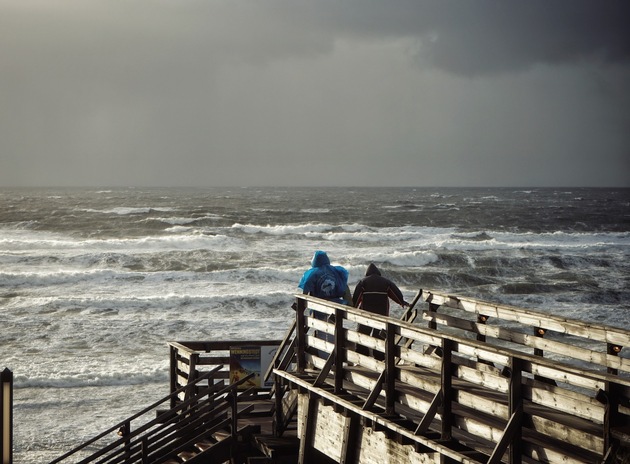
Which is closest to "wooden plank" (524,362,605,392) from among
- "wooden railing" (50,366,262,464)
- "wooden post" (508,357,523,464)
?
"wooden post" (508,357,523,464)

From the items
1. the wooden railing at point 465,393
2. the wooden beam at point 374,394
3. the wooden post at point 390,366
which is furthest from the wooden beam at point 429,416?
the wooden beam at point 374,394

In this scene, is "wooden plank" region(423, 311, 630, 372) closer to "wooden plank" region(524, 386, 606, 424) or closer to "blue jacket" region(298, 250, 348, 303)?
"wooden plank" region(524, 386, 606, 424)

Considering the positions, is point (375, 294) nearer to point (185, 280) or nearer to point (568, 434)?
point (568, 434)

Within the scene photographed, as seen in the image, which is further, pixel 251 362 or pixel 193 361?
pixel 251 362

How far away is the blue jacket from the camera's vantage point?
9.93m

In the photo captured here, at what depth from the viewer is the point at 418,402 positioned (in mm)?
7234

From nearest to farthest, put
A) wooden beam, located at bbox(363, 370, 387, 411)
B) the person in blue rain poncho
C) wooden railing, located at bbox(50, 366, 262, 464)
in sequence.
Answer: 1. wooden beam, located at bbox(363, 370, 387, 411)
2. wooden railing, located at bbox(50, 366, 262, 464)
3. the person in blue rain poncho

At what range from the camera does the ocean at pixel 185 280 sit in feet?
59.5

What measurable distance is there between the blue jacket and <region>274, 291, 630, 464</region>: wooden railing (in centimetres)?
63

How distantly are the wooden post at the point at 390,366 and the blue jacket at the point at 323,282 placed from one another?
2.63 m

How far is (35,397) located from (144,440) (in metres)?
9.33

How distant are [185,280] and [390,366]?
99.1ft

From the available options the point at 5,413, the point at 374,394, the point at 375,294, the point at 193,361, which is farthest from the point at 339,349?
the point at 5,413

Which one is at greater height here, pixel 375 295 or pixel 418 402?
pixel 375 295
